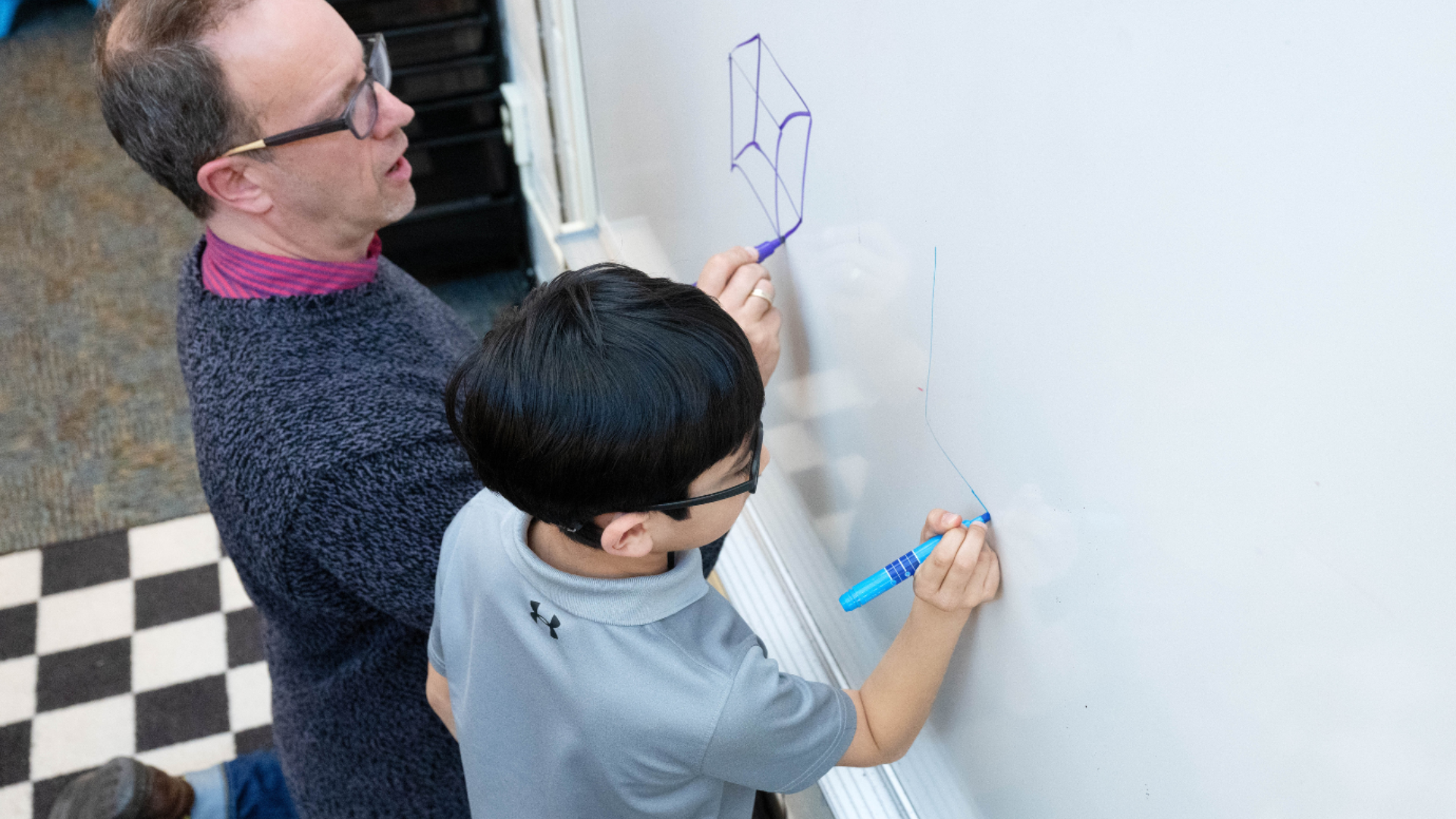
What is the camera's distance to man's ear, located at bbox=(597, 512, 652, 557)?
654 mm

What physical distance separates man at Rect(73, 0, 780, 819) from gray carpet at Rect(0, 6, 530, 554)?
1.16 m

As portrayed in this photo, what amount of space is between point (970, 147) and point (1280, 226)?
0.20 metres

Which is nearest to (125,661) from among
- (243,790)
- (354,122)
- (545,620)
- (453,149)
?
(243,790)

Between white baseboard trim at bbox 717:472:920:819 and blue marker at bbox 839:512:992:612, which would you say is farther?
white baseboard trim at bbox 717:472:920:819

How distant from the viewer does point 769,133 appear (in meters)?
0.85

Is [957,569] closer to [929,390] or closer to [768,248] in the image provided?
[929,390]

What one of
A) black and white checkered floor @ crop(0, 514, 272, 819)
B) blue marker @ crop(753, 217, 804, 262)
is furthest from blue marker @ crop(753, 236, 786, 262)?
black and white checkered floor @ crop(0, 514, 272, 819)

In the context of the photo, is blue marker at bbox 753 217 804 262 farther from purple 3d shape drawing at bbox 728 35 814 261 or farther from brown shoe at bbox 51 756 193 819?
brown shoe at bbox 51 756 193 819

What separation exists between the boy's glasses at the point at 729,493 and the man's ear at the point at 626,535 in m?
0.01

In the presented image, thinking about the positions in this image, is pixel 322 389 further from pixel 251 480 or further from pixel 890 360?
pixel 890 360

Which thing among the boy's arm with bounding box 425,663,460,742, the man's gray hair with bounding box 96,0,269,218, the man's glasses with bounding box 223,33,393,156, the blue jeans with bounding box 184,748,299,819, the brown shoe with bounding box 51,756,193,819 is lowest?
the blue jeans with bounding box 184,748,299,819

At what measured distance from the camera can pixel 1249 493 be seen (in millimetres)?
457

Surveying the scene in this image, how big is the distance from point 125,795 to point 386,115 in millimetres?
914

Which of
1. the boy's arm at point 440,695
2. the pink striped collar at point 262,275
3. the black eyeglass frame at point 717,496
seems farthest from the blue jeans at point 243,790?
the black eyeglass frame at point 717,496
